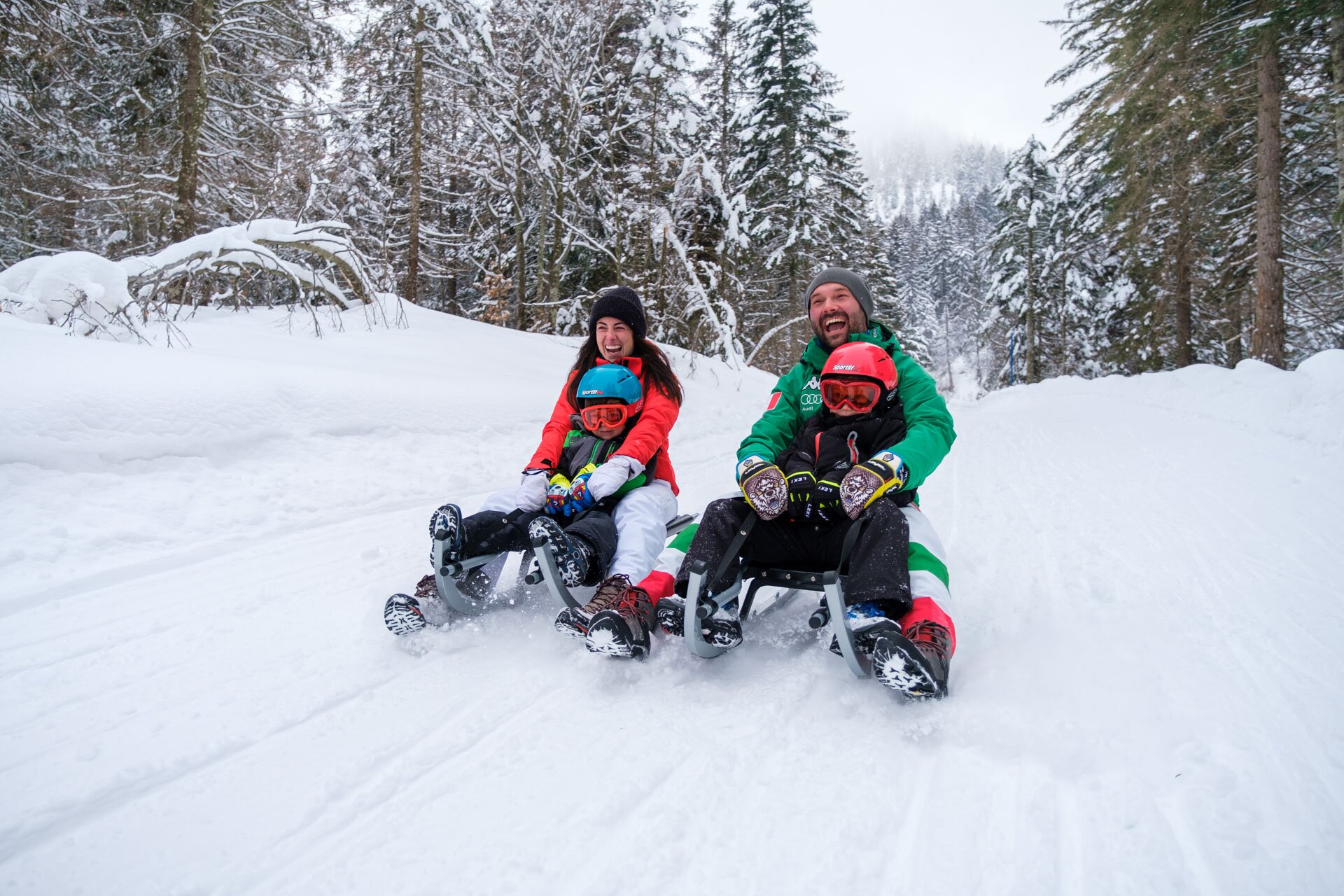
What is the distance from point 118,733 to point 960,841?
235cm

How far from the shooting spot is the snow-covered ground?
146 cm

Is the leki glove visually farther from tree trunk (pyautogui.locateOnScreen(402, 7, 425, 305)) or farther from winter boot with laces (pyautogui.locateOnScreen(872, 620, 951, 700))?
tree trunk (pyautogui.locateOnScreen(402, 7, 425, 305))

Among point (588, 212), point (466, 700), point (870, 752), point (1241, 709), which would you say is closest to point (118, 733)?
point (466, 700)

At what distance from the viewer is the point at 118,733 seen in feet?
6.32

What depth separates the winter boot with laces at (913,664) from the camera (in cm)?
188

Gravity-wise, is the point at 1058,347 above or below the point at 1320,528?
above

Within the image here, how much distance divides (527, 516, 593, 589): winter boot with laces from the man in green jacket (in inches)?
27.8

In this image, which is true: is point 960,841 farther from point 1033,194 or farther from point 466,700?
point 1033,194

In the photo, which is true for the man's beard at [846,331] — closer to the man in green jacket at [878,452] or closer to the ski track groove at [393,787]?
the man in green jacket at [878,452]

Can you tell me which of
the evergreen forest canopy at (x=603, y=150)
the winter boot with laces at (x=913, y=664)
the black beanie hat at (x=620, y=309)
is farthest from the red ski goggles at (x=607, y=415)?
the evergreen forest canopy at (x=603, y=150)

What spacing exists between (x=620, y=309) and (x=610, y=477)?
3.58 ft

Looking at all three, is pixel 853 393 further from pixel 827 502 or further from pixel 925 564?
pixel 925 564

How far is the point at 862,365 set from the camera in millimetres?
2787

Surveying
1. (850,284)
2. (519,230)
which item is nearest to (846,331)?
(850,284)
